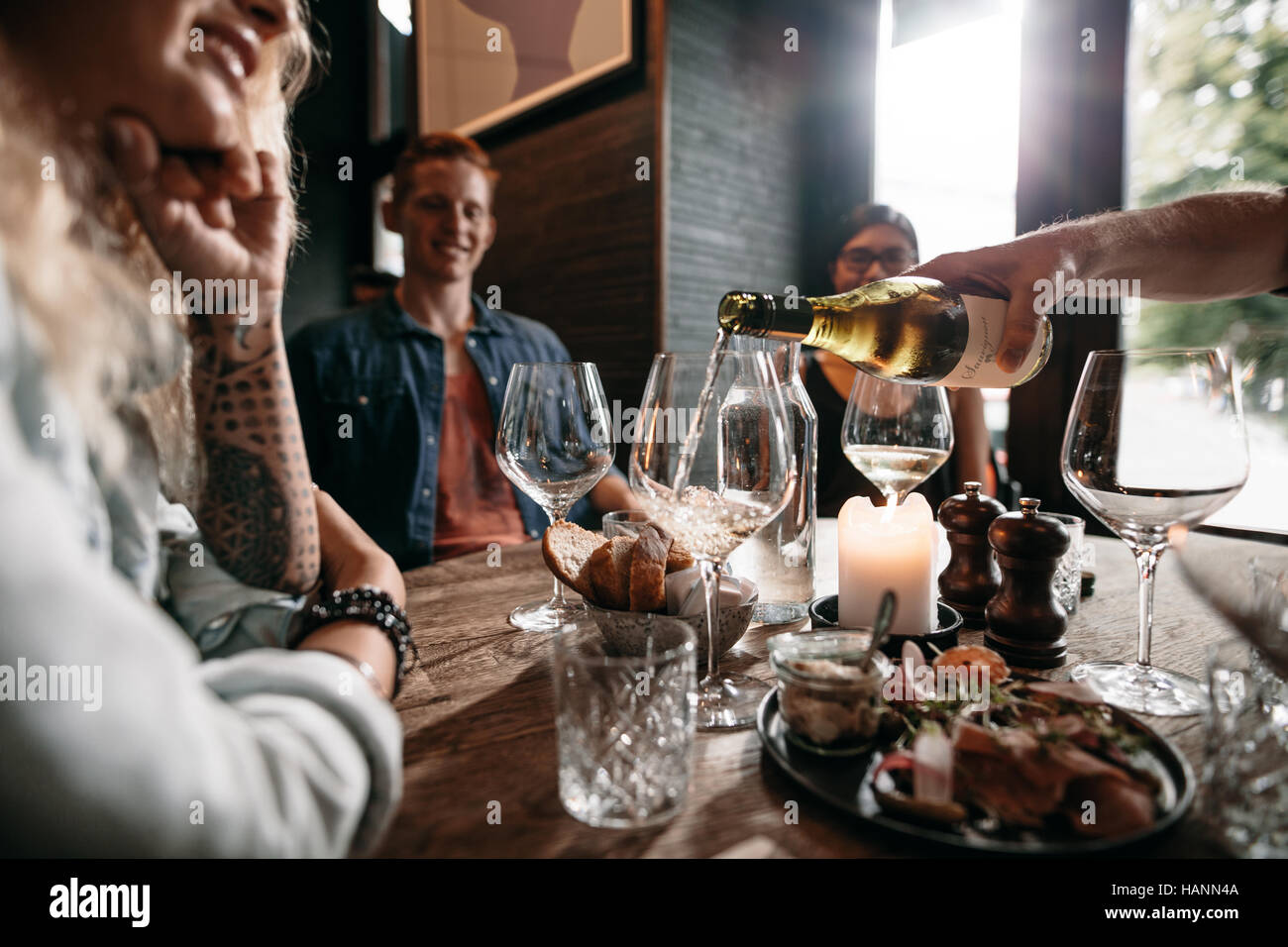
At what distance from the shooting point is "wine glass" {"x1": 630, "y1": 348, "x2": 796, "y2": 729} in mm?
713

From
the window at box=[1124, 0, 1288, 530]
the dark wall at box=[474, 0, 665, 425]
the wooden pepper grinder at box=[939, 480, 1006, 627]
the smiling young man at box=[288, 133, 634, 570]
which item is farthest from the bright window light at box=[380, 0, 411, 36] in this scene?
the wooden pepper grinder at box=[939, 480, 1006, 627]

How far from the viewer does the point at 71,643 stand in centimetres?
36

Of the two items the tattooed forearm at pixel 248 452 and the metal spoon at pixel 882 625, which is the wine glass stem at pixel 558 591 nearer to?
the tattooed forearm at pixel 248 452

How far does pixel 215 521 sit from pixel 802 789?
28.2 inches

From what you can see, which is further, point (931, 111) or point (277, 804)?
point (931, 111)

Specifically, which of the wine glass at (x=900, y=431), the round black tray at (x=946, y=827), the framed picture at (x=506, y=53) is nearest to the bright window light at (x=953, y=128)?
the framed picture at (x=506, y=53)

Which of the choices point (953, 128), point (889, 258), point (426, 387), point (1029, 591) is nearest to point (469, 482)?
point (426, 387)

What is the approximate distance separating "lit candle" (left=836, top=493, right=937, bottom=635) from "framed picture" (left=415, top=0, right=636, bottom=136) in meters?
3.04

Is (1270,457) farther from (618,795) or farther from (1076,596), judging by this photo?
(618,795)

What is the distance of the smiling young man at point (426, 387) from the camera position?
2258mm

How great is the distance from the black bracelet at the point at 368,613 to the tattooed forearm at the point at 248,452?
0.19 meters

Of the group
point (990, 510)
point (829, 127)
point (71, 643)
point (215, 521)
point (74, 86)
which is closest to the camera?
point (71, 643)
